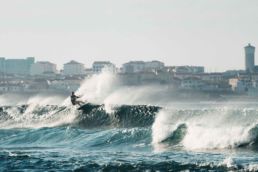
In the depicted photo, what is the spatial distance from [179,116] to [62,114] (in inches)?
409

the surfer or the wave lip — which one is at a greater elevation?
the surfer

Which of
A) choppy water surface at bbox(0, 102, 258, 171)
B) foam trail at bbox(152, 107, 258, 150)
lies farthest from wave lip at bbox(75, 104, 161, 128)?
foam trail at bbox(152, 107, 258, 150)

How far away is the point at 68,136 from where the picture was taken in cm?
4069

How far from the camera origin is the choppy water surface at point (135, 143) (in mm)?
26312

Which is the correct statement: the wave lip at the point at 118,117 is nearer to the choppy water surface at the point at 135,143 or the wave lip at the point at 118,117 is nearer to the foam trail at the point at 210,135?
the choppy water surface at the point at 135,143

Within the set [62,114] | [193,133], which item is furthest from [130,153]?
[62,114]

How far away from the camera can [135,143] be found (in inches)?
1385

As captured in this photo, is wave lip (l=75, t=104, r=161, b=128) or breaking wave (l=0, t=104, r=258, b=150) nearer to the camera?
breaking wave (l=0, t=104, r=258, b=150)

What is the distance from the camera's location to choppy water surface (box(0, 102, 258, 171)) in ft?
86.3

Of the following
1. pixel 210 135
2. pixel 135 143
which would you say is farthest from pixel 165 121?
pixel 210 135

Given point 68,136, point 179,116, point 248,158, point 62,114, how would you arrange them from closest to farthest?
point 248,158 → point 68,136 → point 179,116 → point 62,114

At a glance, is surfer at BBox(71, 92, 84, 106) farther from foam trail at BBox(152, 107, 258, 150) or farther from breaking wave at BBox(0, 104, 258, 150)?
foam trail at BBox(152, 107, 258, 150)

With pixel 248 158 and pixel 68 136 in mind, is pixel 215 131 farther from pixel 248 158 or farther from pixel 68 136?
pixel 68 136

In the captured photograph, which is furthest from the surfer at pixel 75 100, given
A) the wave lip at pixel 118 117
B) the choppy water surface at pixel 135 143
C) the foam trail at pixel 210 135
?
the foam trail at pixel 210 135
